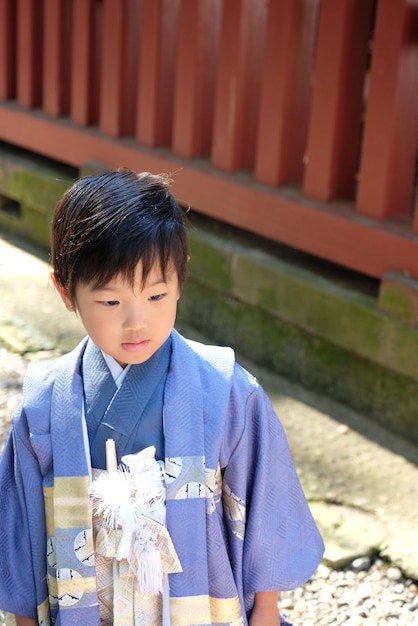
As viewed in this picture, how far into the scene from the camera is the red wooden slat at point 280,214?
3.54m

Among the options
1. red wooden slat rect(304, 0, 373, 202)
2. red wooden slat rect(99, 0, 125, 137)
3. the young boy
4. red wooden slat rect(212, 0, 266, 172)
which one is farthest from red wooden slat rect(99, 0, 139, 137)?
the young boy

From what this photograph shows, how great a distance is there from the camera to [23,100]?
5660mm

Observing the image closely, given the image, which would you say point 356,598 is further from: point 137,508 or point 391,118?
point 391,118

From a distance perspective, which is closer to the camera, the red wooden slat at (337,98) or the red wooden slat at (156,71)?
the red wooden slat at (337,98)

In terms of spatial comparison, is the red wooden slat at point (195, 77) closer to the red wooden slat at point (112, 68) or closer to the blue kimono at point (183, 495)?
the red wooden slat at point (112, 68)

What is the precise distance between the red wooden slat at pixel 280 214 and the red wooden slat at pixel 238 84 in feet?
0.49

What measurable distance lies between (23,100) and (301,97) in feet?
7.58

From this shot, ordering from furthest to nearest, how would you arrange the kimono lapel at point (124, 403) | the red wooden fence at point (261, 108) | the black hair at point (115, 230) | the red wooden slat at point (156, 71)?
the red wooden slat at point (156, 71) → the red wooden fence at point (261, 108) → the kimono lapel at point (124, 403) → the black hair at point (115, 230)

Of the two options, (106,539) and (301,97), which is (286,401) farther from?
(106,539)

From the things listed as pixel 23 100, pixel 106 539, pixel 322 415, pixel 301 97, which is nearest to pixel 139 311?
pixel 106 539

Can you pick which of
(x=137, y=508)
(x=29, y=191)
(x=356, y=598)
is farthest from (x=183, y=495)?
(x=29, y=191)

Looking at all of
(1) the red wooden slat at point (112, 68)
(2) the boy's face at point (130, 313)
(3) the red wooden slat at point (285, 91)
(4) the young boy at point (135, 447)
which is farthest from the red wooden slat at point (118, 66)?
(2) the boy's face at point (130, 313)

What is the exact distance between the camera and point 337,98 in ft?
12.0

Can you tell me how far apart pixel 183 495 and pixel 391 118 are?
2135mm
